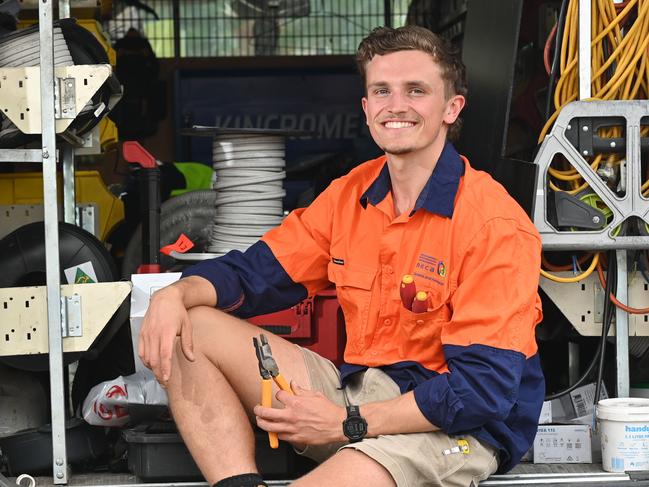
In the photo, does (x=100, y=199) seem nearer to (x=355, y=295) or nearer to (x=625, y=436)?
(x=355, y=295)

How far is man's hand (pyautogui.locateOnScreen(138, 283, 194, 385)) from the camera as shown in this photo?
123 inches

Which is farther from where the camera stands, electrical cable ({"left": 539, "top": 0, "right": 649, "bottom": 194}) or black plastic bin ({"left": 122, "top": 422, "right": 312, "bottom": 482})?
electrical cable ({"left": 539, "top": 0, "right": 649, "bottom": 194})

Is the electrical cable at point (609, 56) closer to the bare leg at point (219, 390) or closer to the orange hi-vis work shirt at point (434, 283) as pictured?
the orange hi-vis work shirt at point (434, 283)

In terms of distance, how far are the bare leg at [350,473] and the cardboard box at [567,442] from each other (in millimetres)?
876

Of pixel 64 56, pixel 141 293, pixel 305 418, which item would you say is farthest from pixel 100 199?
pixel 305 418

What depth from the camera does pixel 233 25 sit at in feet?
30.6

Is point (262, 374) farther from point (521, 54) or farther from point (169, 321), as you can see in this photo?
point (521, 54)

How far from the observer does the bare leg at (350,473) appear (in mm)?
2920

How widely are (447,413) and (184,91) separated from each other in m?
6.43

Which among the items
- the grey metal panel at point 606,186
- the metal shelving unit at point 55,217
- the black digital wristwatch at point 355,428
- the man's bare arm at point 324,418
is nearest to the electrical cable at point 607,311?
the grey metal panel at point 606,186

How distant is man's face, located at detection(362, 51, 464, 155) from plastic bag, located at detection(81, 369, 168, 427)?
116cm

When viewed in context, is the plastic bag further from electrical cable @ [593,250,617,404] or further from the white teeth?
electrical cable @ [593,250,617,404]

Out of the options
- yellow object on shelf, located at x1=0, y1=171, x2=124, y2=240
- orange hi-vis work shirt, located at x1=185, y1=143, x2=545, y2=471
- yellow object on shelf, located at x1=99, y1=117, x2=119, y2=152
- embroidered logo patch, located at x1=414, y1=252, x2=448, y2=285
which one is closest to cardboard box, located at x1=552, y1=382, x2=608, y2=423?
orange hi-vis work shirt, located at x1=185, y1=143, x2=545, y2=471

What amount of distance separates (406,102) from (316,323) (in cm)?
97
